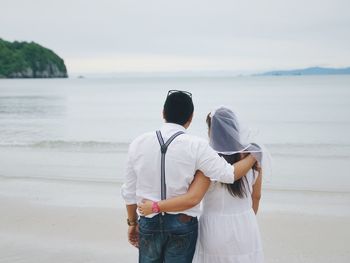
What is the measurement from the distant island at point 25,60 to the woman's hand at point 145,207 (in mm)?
157260

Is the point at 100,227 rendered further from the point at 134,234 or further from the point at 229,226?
the point at 229,226

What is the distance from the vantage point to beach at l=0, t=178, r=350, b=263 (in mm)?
4875

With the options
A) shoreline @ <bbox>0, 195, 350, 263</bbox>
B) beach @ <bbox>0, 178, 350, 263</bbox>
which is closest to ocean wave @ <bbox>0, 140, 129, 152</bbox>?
beach @ <bbox>0, 178, 350, 263</bbox>

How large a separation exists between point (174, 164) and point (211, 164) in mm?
199

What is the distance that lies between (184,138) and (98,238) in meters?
3.37

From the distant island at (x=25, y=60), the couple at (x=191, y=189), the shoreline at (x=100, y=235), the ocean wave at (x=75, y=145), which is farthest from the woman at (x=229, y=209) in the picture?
the distant island at (x=25, y=60)

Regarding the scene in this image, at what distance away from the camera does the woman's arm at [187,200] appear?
8.22 ft

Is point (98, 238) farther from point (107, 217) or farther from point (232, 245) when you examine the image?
point (232, 245)

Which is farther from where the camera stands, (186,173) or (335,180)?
(335,180)

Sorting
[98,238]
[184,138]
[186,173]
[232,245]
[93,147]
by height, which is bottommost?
[93,147]

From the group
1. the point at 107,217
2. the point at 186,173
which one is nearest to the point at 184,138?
the point at 186,173

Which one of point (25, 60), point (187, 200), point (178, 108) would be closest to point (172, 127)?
point (178, 108)

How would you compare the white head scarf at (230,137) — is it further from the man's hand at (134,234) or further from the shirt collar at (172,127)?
the man's hand at (134,234)

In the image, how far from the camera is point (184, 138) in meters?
2.48
